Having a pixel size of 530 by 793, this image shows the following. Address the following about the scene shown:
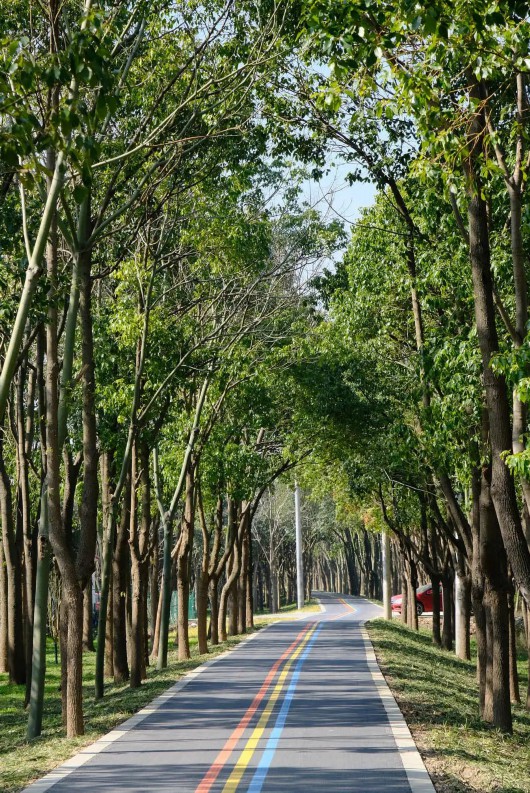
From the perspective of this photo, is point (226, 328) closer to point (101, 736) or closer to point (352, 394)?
point (352, 394)

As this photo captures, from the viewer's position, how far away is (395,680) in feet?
62.3

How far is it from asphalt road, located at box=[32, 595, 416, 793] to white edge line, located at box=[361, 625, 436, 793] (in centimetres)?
10

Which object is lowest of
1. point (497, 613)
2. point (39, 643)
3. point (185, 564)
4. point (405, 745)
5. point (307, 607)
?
point (307, 607)

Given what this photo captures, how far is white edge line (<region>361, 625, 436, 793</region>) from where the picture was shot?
970 centimetres

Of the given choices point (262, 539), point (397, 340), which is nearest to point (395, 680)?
point (397, 340)

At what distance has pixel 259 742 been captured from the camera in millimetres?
12109

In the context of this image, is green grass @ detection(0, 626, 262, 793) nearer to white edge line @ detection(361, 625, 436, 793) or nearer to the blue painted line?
the blue painted line

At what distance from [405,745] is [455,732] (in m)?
1.30

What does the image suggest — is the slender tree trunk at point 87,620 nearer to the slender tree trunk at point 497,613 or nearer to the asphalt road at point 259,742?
the asphalt road at point 259,742

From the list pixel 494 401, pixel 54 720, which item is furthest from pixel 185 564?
pixel 494 401

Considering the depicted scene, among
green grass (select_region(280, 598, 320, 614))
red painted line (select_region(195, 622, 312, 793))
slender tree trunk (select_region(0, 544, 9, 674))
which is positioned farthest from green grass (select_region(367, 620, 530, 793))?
green grass (select_region(280, 598, 320, 614))

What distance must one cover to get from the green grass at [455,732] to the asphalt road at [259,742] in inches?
16.8

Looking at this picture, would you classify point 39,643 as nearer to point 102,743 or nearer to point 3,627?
point 102,743

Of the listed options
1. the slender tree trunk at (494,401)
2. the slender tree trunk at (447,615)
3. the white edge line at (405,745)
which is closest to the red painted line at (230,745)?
the white edge line at (405,745)
